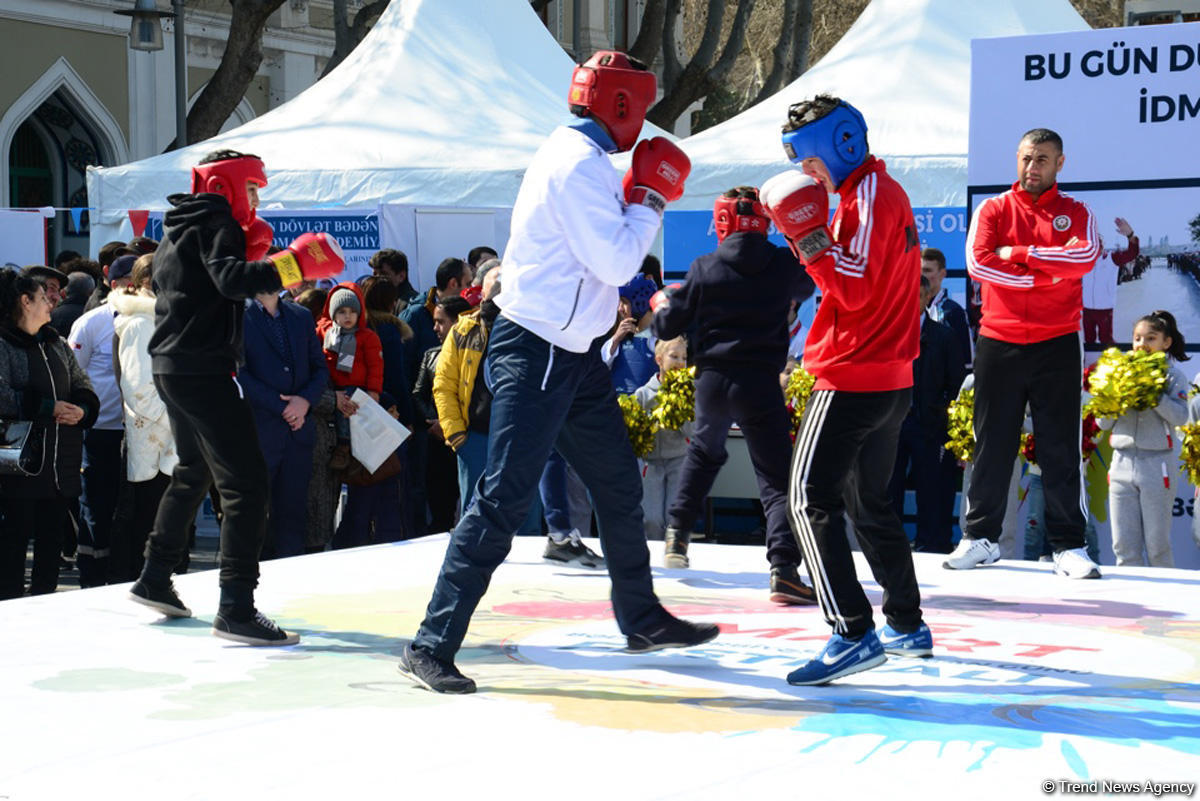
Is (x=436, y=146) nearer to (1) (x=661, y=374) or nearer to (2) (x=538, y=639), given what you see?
(1) (x=661, y=374)

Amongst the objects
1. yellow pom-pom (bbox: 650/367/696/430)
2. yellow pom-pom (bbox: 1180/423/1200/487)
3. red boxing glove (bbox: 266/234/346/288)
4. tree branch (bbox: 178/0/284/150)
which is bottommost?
yellow pom-pom (bbox: 1180/423/1200/487)

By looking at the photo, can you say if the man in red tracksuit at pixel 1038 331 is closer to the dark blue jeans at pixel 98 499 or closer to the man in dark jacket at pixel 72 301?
the dark blue jeans at pixel 98 499

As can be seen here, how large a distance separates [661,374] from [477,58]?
6.85 meters

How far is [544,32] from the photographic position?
55.1ft

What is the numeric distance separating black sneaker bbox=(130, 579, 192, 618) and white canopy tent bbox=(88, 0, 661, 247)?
23.8ft

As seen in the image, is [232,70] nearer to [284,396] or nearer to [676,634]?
[284,396]

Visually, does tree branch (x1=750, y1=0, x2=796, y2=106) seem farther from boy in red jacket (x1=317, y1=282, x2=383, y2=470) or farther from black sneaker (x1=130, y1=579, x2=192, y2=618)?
black sneaker (x1=130, y1=579, x2=192, y2=618)

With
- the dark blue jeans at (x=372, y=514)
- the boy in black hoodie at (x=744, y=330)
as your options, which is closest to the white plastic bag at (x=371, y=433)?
the dark blue jeans at (x=372, y=514)

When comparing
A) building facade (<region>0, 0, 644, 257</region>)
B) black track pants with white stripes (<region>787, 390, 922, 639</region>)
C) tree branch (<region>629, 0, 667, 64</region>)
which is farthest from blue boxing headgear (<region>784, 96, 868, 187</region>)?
tree branch (<region>629, 0, 667, 64</region>)

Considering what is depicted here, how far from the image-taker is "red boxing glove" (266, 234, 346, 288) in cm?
575

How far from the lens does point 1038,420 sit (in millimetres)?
7352

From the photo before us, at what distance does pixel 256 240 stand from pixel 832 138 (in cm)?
212

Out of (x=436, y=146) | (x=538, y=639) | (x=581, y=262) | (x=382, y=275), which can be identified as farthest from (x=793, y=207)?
(x=436, y=146)

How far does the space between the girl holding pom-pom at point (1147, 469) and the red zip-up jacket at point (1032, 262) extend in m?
1.17
